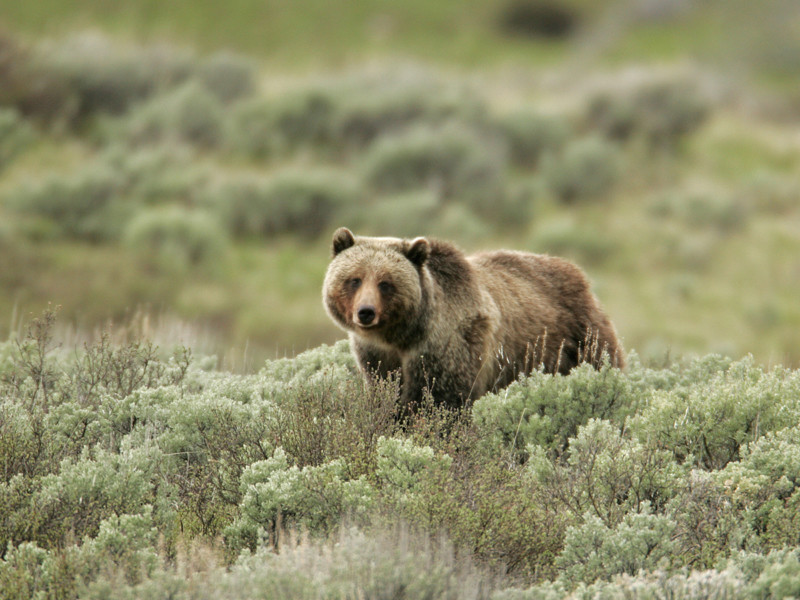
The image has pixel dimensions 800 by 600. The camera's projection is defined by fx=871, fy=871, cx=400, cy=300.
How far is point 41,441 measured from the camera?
4.89 meters

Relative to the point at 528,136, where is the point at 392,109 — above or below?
above

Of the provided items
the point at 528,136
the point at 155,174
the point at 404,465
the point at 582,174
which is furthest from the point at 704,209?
the point at 404,465

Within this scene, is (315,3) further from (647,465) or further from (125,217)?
(647,465)

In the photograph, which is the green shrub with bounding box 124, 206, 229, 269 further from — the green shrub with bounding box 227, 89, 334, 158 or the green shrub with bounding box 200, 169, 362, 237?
the green shrub with bounding box 227, 89, 334, 158

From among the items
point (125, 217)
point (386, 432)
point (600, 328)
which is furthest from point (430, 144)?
point (386, 432)

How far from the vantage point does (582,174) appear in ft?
72.6

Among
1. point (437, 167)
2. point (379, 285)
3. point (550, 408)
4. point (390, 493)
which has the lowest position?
point (390, 493)

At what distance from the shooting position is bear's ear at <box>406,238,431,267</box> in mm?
6138

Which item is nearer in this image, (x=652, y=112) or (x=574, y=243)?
(x=574, y=243)

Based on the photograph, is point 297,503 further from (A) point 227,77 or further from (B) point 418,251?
(A) point 227,77

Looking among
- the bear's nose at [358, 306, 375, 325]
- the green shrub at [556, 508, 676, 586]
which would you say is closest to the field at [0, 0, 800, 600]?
the green shrub at [556, 508, 676, 586]

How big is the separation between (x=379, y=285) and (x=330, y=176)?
13446 millimetres

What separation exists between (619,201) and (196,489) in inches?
762

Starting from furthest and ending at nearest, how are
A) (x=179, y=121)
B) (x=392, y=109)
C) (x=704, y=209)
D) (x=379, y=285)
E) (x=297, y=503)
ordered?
(x=392, y=109) < (x=704, y=209) < (x=179, y=121) < (x=379, y=285) < (x=297, y=503)
